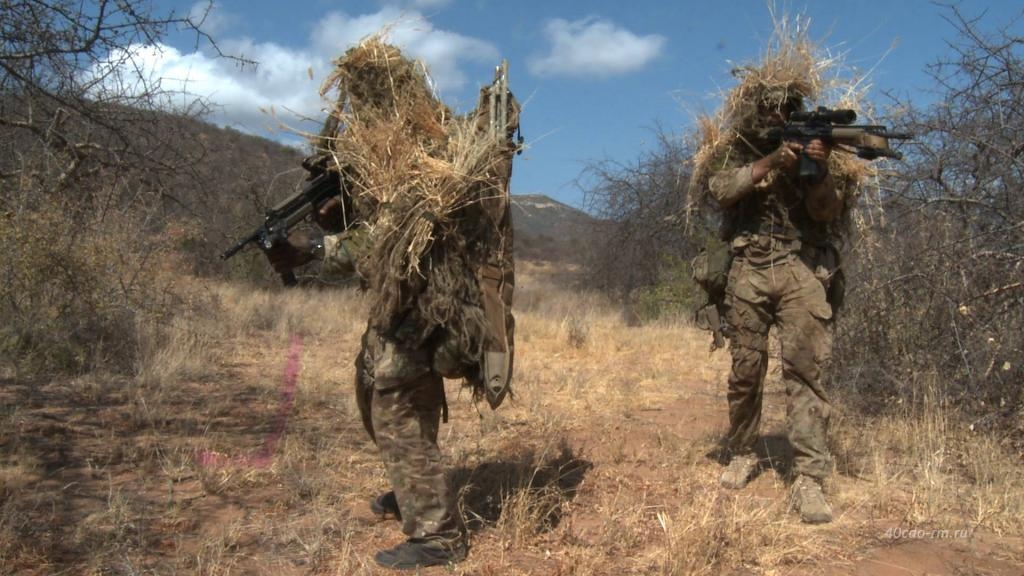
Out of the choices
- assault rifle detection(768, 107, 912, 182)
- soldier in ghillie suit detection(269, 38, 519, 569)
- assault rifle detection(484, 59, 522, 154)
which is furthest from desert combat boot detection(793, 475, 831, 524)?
assault rifle detection(484, 59, 522, 154)

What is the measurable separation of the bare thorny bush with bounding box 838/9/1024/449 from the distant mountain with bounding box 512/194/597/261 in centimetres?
230

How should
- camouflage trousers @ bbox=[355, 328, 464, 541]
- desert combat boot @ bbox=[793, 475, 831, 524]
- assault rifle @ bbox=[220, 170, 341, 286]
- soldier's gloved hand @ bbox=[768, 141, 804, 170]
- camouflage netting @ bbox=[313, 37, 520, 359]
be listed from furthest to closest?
soldier's gloved hand @ bbox=[768, 141, 804, 170] < desert combat boot @ bbox=[793, 475, 831, 524] < assault rifle @ bbox=[220, 170, 341, 286] < camouflage trousers @ bbox=[355, 328, 464, 541] < camouflage netting @ bbox=[313, 37, 520, 359]

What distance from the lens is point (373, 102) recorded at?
4062mm

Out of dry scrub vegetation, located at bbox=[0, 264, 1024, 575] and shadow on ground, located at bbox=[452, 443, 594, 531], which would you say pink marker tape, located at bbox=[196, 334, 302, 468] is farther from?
shadow on ground, located at bbox=[452, 443, 594, 531]

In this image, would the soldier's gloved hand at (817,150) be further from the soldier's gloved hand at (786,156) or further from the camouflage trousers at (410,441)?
the camouflage trousers at (410,441)

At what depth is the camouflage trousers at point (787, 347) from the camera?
4.57 meters

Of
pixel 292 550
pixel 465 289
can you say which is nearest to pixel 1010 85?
pixel 465 289

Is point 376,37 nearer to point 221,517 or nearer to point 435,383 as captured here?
point 435,383

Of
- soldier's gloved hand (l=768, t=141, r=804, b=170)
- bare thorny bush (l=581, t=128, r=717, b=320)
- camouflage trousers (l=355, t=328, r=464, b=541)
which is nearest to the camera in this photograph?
camouflage trousers (l=355, t=328, r=464, b=541)

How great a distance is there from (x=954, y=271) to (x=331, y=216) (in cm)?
407

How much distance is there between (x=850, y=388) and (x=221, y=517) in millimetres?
4681

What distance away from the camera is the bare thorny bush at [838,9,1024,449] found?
17.4ft

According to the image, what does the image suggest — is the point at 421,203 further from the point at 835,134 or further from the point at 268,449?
the point at 268,449

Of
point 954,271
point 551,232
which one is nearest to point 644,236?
point 954,271
